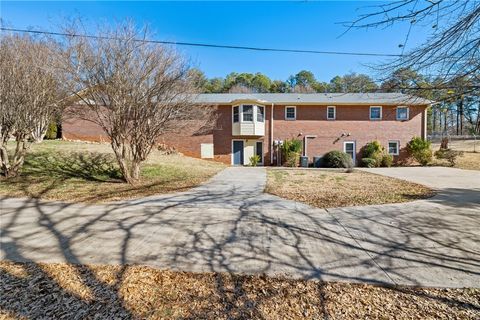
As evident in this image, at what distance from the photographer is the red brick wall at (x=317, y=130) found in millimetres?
20672

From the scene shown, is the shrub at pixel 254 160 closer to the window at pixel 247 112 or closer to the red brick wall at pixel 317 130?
the red brick wall at pixel 317 130

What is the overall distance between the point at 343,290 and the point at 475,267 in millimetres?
1952

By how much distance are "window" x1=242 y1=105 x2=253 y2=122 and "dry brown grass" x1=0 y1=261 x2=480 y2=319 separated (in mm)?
17690

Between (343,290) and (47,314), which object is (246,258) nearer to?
(343,290)

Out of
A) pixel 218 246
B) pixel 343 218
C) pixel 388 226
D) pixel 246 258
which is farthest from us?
pixel 343 218

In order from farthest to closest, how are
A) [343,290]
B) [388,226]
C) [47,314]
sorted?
[388,226]
[343,290]
[47,314]

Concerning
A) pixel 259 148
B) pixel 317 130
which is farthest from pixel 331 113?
pixel 259 148

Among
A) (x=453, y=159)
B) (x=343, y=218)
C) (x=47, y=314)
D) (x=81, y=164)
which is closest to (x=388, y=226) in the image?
(x=343, y=218)

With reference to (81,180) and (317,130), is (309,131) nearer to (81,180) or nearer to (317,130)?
(317,130)

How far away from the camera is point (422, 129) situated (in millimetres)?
20750

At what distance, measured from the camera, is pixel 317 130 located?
2081 cm

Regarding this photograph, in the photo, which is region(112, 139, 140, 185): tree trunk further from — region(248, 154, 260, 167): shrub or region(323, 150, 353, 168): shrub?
region(323, 150, 353, 168): shrub

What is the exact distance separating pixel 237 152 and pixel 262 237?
16630mm

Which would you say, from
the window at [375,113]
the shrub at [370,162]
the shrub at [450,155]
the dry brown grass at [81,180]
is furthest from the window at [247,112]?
the shrub at [450,155]
